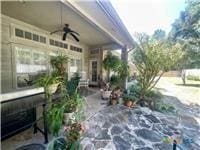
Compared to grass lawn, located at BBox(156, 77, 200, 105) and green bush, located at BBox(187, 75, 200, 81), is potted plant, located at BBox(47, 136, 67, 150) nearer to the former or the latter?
grass lawn, located at BBox(156, 77, 200, 105)

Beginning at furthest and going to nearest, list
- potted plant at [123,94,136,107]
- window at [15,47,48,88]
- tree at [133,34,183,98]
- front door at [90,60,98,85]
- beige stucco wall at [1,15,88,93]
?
front door at [90,60,98,85] → tree at [133,34,183,98] → potted plant at [123,94,136,107] → window at [15,47,48,88] → beige stucco wall at [1,15,88,93]

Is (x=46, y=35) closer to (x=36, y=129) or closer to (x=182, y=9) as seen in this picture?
(x=36, y=129)

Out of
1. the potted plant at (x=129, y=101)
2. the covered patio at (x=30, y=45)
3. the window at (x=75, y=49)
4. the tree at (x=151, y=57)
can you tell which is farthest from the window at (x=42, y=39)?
the tree at (x=151, y=57)

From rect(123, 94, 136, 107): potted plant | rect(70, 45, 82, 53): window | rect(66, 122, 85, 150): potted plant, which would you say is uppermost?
rect(70, 45, 82, 53): window

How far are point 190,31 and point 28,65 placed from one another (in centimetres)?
1745

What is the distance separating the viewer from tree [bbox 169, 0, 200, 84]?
13641mm

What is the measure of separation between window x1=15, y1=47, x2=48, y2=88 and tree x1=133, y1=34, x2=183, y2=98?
421cm

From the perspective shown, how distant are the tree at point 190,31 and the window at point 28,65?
34.2 ft

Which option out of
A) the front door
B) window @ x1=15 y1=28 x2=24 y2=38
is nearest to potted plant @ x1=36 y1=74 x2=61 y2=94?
window @ x1=15 y1=28 x2=24 y2=38

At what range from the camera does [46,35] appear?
19.7 ft

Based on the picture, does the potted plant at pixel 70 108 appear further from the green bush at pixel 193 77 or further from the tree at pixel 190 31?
the green bush at pixel 193 77

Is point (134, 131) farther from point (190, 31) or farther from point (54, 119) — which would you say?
point (190, 31)

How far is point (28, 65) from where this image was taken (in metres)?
5.26

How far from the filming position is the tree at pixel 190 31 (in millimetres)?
13641
